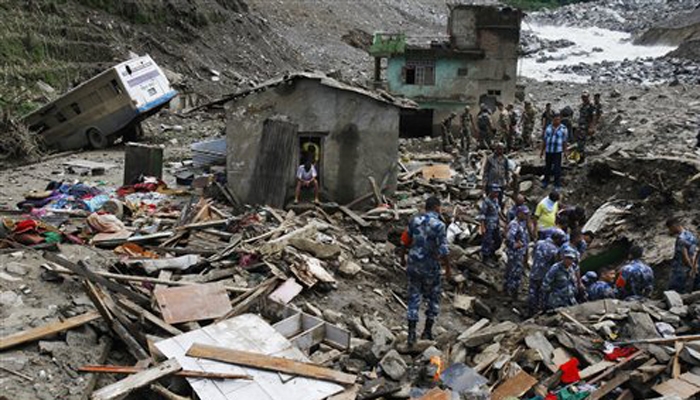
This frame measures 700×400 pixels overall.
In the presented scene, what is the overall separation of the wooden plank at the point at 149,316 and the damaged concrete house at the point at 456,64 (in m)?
17.9

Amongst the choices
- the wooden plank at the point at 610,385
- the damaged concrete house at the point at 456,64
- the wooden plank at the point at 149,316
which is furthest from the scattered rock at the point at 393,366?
the damaged concrete house at the point at 456,64

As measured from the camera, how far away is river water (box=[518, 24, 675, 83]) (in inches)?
1695

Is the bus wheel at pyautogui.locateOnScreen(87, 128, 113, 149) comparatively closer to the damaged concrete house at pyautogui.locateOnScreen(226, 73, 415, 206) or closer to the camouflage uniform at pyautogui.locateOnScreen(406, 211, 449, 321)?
the damaged concrete house at pyautogui.locateOnScreen(226, 73, 415, 206)

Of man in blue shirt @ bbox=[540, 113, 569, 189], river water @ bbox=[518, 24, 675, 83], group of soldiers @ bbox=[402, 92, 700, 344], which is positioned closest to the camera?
group of soldiers @ bbox=[402, 92, 700, 344]

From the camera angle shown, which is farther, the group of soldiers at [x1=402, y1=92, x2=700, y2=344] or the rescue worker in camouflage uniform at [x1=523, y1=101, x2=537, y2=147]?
the rescue worker in camouflage uniform at [x1=523, y1=101, x2=537, y2=147]

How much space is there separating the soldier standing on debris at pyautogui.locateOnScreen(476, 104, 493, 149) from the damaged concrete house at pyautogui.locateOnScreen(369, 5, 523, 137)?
5.16m

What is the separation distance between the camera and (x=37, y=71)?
23766 mm

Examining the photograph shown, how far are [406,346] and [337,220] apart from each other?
5.36 m

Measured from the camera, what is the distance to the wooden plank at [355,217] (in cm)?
1294

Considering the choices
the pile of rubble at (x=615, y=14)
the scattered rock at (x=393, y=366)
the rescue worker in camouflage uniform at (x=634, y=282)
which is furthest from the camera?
the pile of rubble at (x=615, y=14)

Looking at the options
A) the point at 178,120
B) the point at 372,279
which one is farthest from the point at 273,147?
the point at 178,120

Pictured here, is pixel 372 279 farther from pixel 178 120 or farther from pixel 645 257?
pixel 178 120

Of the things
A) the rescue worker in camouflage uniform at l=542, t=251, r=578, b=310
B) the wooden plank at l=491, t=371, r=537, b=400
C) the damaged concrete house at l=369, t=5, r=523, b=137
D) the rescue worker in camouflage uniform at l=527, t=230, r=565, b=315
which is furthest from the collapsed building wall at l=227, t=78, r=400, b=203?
the damaged concrete house at l=369, t=5, r=523, b=137

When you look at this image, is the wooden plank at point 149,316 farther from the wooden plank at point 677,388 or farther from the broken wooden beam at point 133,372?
the wooden plank at point 677,388
